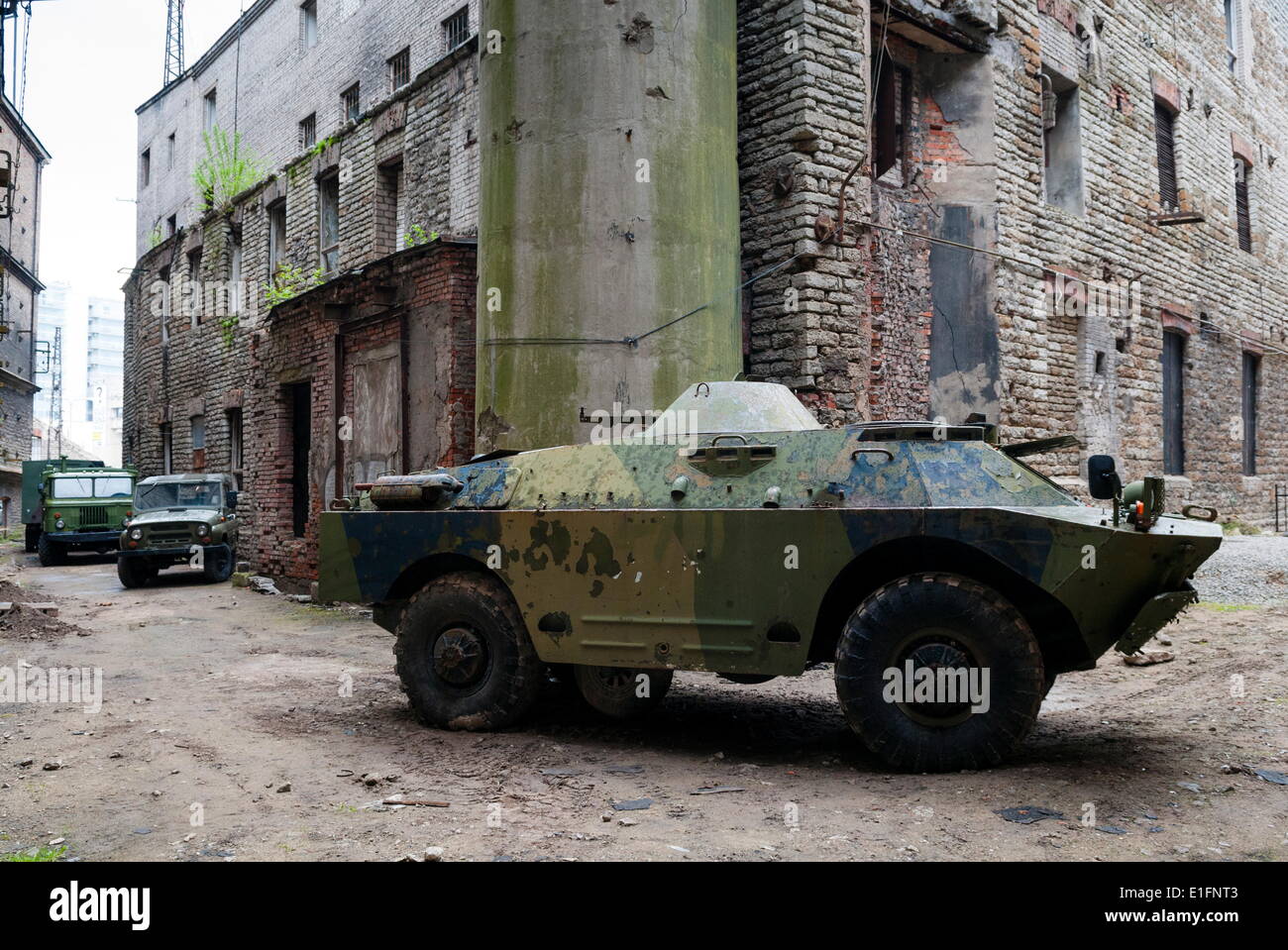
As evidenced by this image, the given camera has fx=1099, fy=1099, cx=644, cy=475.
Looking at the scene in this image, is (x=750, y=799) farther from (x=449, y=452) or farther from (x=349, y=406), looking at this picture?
(x=349, y=406)

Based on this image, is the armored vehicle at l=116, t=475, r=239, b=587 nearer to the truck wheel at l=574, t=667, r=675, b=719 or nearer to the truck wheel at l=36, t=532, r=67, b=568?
the truck wheel at l=36, t=532, r=67, b=568

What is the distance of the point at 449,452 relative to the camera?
10.8 metres

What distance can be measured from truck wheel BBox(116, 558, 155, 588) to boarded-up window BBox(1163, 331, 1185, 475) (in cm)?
1490

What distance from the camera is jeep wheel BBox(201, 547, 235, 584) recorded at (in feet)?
54.4

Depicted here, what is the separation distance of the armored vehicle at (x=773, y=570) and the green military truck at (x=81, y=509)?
16.3 m

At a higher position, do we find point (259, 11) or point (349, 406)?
point (259, 11)

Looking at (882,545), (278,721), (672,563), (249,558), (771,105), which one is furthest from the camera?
(249,558)

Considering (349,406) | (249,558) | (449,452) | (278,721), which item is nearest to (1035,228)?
(449,452)

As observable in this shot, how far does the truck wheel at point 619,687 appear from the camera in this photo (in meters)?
6.29

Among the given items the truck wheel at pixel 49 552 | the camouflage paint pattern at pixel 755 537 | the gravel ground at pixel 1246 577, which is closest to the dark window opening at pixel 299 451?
the truck wheel at pixel 49 552

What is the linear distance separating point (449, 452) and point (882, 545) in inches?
252

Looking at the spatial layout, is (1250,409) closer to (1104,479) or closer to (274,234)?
(1104,479)

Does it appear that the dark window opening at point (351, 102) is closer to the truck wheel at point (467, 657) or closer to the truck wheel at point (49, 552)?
the truck wheel at point (49, 552)

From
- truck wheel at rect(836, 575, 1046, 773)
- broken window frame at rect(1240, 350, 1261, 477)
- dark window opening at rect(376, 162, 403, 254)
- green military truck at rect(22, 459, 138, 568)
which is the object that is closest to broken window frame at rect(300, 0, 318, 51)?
dark window opening at rect(376, 162, 403, 254)
